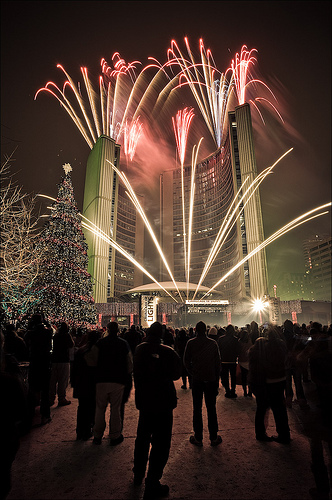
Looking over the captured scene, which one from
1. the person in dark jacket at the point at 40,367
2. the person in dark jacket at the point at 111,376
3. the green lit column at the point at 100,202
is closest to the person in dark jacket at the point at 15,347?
the person in dark jacket at the point at 40,367

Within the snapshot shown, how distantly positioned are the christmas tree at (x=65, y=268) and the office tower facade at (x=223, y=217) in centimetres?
1605

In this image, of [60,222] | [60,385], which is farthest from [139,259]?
[60,385]

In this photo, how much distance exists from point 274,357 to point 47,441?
162 inches

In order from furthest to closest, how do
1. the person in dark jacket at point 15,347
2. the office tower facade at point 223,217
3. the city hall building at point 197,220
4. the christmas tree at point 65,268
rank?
the city hall building at point 197,220 < the office tower facade at point 223,217 < the christmas tree at point 65,268 < the person in dark jacket at point 15,347

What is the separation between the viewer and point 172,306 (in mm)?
47188

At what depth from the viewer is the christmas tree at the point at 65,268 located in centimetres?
1712

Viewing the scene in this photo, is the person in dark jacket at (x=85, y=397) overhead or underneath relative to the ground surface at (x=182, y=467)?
overhead

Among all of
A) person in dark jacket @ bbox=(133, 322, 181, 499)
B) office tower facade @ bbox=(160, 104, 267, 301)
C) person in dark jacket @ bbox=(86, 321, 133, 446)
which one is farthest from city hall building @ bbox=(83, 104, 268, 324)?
person in dark jacket @ bbox=(133, 322, 181, 499)

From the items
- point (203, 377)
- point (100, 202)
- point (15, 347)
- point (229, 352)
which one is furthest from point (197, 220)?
point (203, 377)

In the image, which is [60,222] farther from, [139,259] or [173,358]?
[139,259]

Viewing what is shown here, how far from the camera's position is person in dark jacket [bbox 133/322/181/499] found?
3119 mm

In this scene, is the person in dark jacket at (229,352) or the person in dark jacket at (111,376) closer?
the person in dark jacket at (111,376)

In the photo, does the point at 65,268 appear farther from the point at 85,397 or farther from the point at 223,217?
the point at 223,217

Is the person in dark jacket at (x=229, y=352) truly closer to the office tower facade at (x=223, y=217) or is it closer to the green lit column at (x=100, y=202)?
the office tower facade at (x=223, y=217)
